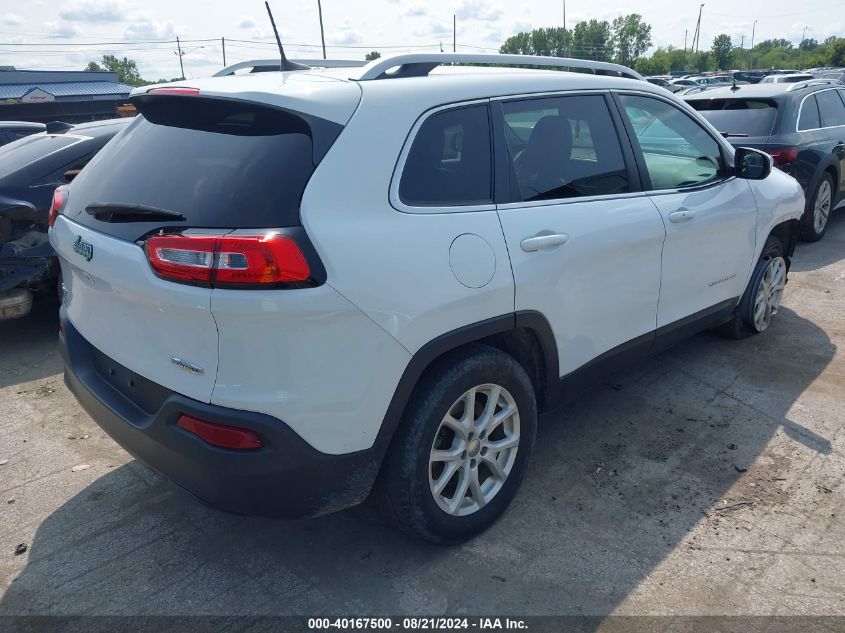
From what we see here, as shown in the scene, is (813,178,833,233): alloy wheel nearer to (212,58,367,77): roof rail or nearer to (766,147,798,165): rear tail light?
(766,147,798,165): rear tail light

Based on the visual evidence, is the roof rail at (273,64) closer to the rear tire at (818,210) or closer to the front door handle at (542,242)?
the front door handle at (542,242)

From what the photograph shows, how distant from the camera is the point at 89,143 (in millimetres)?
5930

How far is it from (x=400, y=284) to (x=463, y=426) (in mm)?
728

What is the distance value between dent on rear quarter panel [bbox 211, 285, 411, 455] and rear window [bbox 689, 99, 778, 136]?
268 inches

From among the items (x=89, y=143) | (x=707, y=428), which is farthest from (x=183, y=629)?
(x=89, y=143)

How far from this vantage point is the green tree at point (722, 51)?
292ft

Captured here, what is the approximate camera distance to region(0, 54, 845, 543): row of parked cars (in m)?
2.27

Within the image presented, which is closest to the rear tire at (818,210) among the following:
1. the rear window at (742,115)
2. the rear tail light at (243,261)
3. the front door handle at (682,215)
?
the rear window at (742,115)

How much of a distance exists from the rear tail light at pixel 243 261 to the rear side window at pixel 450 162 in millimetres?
555

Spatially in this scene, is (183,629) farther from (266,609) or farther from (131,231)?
(131,231)

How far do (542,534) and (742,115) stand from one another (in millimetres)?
6495

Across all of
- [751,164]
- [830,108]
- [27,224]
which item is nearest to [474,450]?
[751,164]

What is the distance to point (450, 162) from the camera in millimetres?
2785

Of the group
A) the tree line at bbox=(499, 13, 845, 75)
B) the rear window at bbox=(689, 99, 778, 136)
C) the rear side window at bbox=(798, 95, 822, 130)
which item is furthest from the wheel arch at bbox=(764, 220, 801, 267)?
the tree line at bbox=(499, 13, 845, 75)
